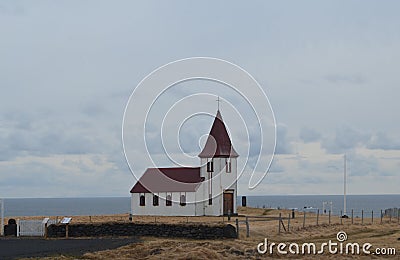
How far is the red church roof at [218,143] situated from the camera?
6581cm

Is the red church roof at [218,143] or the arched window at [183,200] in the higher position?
the red church roof at [218,143]

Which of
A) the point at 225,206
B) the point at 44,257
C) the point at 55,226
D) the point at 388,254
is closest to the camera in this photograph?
the point at 44,257

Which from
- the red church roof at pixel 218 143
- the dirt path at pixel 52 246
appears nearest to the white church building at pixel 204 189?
the red church roof at pixel 218 143

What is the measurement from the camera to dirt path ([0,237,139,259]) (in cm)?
3076

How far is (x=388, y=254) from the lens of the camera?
102 ft

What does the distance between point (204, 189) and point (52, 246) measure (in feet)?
105

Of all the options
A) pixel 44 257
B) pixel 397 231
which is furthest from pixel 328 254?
pixel 397 231

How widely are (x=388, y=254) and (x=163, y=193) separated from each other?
1447 inches

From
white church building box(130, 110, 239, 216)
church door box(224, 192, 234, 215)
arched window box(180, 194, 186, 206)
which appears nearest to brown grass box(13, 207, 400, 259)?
church door box(224, 192, 234, 215)

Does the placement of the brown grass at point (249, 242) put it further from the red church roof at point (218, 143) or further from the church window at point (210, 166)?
the red church roof at point (218, 143)

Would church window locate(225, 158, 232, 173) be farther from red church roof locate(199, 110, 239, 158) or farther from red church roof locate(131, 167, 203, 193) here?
red church roof locate(131, 167, 203, 193)

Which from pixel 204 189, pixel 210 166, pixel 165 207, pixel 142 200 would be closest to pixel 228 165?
pixel 210 166

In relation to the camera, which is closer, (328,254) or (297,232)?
(328,254)

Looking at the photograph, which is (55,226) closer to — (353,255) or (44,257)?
(44,257)
